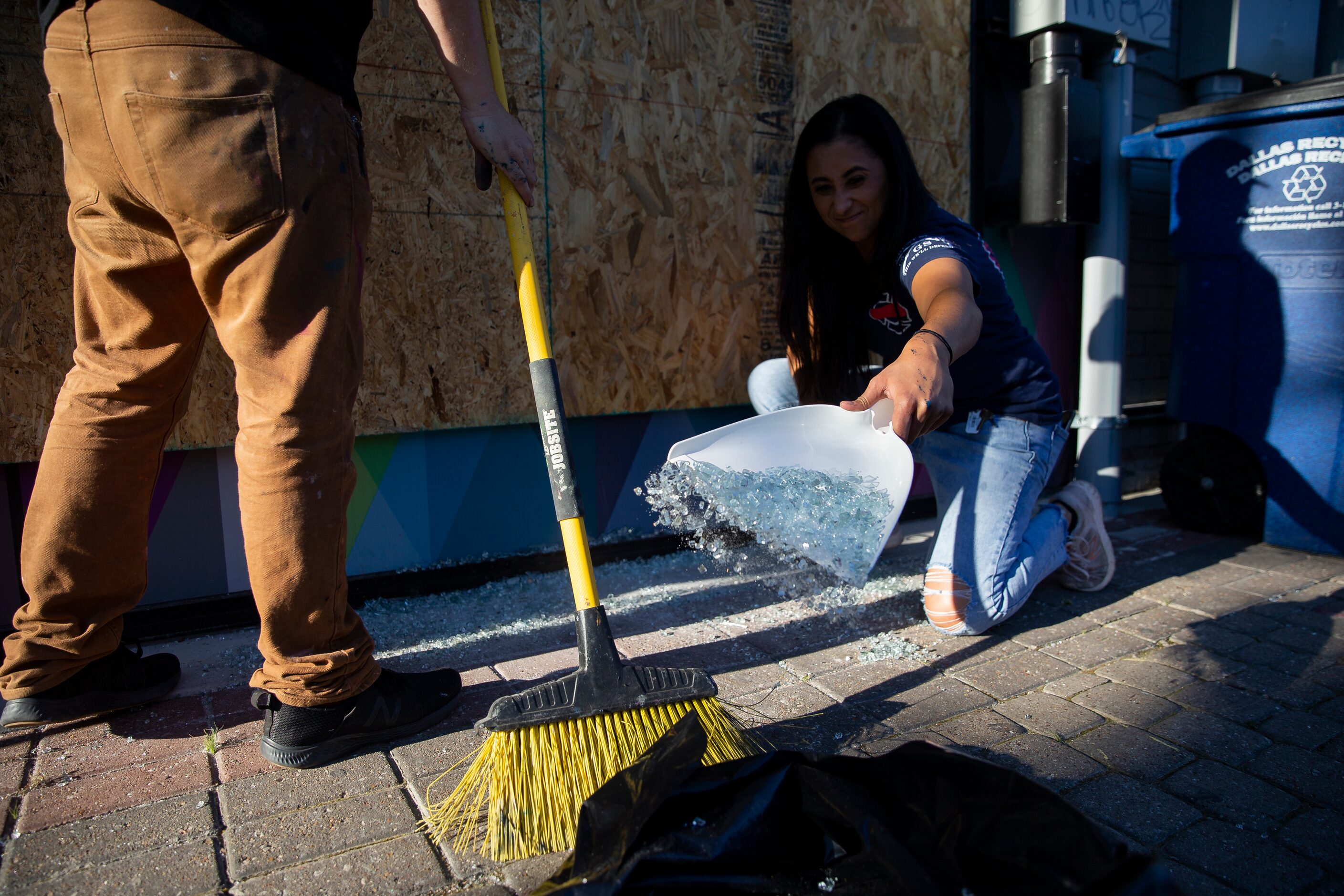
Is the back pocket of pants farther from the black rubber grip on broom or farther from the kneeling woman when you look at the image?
the kneeling woman

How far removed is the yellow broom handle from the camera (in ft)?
5.38

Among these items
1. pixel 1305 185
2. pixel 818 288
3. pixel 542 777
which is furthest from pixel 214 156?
pixel 1305 185

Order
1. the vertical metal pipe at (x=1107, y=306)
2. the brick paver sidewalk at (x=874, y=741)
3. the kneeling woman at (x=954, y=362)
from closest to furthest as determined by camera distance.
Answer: the brick paver sidewalk at (x=874, y=741) < the kneeling woman at (x=954, y=362) < the vertical metal pipe at (x=1107, y=306)

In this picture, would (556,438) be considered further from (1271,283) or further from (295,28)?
(1271,283)

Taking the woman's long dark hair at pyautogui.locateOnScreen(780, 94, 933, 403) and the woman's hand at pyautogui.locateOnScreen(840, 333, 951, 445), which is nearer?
the woman's hand at pyautogui.locateOnScreen(840, 333, 951, 445)

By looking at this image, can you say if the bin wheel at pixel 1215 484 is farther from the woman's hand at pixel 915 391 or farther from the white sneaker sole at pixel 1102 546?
the woman's hand at pixel 915 391

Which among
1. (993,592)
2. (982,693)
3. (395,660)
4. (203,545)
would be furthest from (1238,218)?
(203,545)

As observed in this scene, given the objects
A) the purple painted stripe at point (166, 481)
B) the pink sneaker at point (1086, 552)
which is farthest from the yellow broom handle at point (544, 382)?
the pink sneaker at point (1086, 552)

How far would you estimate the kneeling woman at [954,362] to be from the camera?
2.36 metres

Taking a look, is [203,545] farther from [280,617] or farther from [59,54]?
[59,54]

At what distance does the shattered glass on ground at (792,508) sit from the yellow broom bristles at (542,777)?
0.71 metres

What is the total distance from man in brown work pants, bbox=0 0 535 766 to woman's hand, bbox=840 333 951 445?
2.83ft

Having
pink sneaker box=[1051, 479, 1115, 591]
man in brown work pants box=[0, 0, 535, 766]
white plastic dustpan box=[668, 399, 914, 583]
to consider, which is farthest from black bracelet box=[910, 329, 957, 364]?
pink sneaker box=[1051, 479, 1115, 591]

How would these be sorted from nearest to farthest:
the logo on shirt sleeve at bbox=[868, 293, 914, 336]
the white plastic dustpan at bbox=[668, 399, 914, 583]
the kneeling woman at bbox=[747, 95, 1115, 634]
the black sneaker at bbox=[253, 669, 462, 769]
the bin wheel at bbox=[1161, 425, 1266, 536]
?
the black sneaker at bbox=[253, 669, 462, 769] < the white plastic dustpan at bbox=[668, 399, 914, 583] < the kneeling woman at bbox=[747, 95, 1115, 634] < the logo on shirt sleeve at bbox=[868, 293, 914, 336] < the bin wheel at bbox=[1161, 425, 1266, 536]
